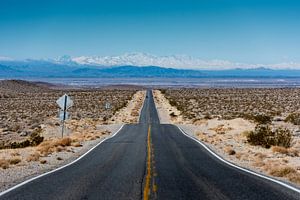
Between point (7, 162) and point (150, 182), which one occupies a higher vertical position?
point (150, 182)

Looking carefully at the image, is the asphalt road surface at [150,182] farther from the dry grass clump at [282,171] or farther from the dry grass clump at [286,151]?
the dry grass clump at [286,151]

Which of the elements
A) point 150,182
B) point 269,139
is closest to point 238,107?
point 269,139

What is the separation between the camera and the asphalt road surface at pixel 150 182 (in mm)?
11471

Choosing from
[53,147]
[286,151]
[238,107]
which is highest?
[286,151]

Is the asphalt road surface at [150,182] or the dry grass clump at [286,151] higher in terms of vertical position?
the asphalt road surface at [150,182]

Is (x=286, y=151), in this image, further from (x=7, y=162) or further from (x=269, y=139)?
(x=7, y=162)

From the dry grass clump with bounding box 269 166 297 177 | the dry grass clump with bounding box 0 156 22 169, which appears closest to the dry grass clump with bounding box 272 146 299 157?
the dry grass clump with bounding box 269 166 297 177

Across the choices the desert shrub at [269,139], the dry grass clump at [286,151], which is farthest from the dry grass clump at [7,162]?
the desert shrub at [269,139]

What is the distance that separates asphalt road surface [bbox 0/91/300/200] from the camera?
37.6ft

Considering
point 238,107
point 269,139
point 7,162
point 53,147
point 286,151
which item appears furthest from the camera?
point 238,107

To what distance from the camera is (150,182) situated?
529 inches

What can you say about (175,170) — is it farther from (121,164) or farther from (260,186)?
(260,186)

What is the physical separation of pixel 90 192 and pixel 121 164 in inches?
236

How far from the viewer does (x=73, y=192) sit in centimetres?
1180
